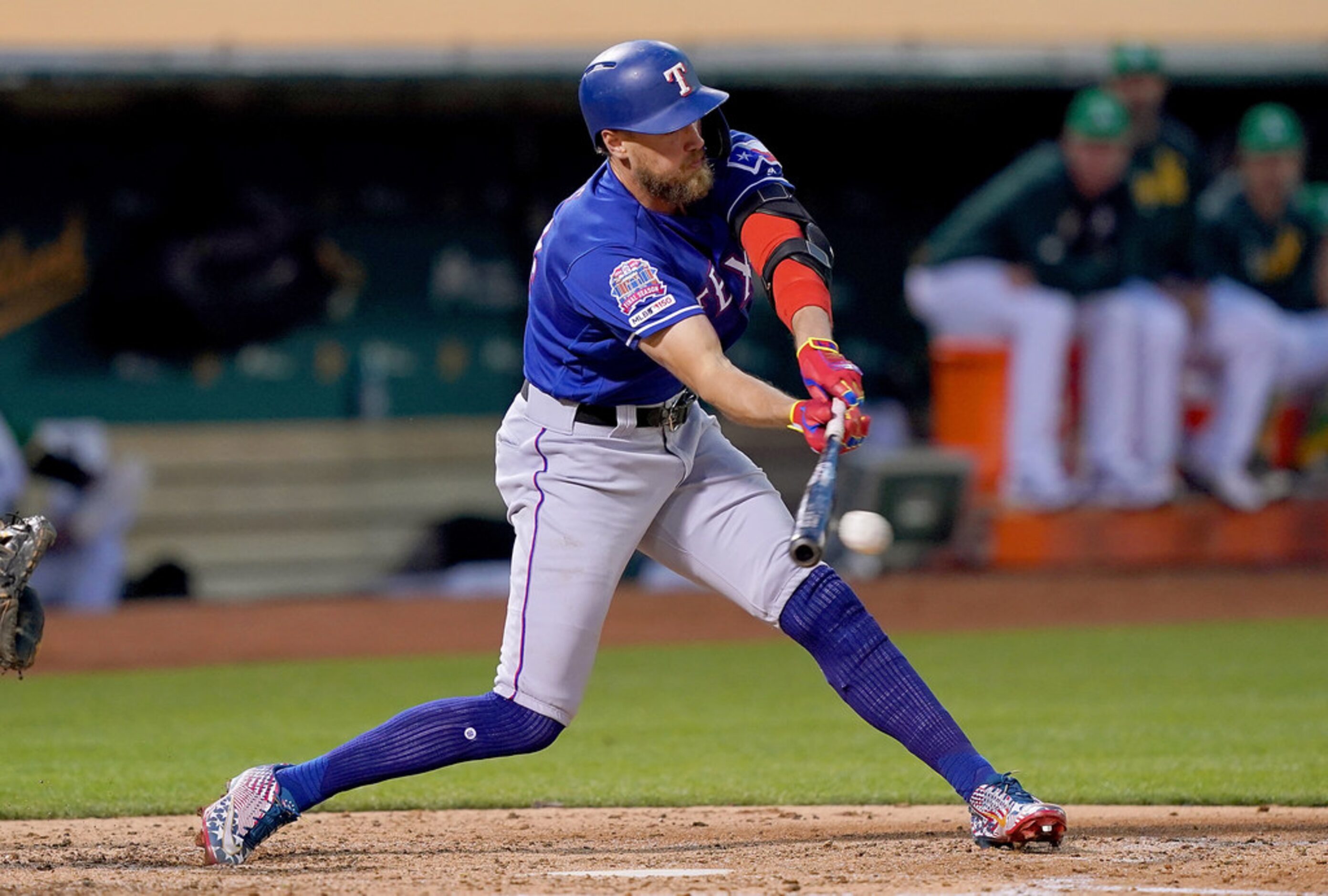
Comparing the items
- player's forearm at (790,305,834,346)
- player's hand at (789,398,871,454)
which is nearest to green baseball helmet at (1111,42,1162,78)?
player's forearm at (790,305,834,346)

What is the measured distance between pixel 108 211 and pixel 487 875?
8062 mm

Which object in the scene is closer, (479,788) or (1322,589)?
(479,788)

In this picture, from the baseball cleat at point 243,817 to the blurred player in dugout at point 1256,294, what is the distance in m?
8.02

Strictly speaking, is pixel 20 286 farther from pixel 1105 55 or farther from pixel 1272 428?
pixel 1272 428

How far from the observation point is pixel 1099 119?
405 inches

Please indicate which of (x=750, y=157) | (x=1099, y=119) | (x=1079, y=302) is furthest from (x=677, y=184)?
(x=1079, y=302)

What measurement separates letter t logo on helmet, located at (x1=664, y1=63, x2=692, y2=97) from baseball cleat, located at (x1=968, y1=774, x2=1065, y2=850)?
148 centimetres

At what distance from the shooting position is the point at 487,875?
12.2 feet

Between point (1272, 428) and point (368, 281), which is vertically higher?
point (368, 281)

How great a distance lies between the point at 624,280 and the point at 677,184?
0.27 m

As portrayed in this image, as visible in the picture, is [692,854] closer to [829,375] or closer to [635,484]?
[635,484]

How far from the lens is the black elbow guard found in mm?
3750

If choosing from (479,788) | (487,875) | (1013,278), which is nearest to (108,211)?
(1013,278)

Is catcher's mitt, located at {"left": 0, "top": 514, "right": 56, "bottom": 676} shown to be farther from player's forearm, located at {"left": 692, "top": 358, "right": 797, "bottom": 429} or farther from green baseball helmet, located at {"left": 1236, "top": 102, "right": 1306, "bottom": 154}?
green baseball helmet, located at {"left": 1236, "top": 102, "right": 1306, "bottom": 154}
